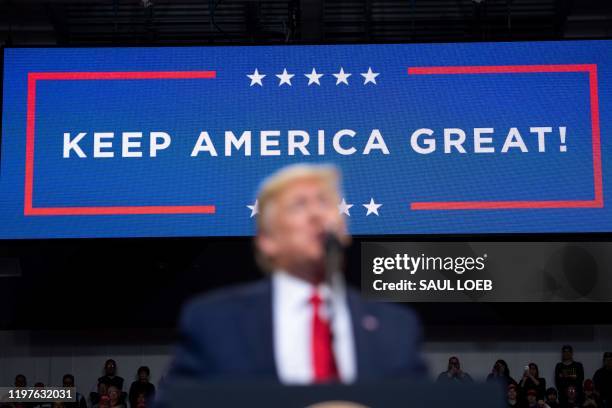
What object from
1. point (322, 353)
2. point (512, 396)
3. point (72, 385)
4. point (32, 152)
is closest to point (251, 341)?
point (322, 353)

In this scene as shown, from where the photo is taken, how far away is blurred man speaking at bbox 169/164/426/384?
2.04m

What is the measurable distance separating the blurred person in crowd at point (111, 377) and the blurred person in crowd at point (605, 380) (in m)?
5.34

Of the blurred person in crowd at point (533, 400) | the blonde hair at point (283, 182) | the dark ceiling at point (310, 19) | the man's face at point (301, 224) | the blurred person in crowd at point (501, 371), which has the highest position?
the dark ceiling at point (310, 19)

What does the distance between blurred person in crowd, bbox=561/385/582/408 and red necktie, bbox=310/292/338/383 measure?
9.94 m

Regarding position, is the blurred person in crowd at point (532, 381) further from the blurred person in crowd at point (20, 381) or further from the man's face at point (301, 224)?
the man's face at point (301, 224)

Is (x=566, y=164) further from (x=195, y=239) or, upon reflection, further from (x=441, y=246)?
(x=195, y=239)

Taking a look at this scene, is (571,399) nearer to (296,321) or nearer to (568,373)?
(568,373)

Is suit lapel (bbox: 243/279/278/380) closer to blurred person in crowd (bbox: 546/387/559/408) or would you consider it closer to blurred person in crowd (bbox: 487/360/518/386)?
blurred person in crowd (bbox: 487/360/518/386)

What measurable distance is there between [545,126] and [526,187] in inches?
25.8

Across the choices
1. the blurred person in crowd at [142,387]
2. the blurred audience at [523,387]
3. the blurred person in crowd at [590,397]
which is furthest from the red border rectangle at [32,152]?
the blurred person in crowd at [590,397]

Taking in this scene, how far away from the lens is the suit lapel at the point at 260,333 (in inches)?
80.3

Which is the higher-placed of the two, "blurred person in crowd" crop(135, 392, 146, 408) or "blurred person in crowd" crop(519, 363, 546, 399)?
"blurred person in crowd" crop(519, 363, 546, 399)

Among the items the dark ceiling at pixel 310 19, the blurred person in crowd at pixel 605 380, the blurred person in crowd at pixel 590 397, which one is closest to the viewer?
the blurred person in crowd at pixel 590 397

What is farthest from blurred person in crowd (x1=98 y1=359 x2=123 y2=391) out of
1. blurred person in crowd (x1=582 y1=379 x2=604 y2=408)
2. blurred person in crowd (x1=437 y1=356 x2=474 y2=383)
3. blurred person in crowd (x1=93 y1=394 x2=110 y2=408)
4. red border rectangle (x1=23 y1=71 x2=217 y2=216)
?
blurred person in crowd (x1=582 y1=379 x2=604 y2=408)
